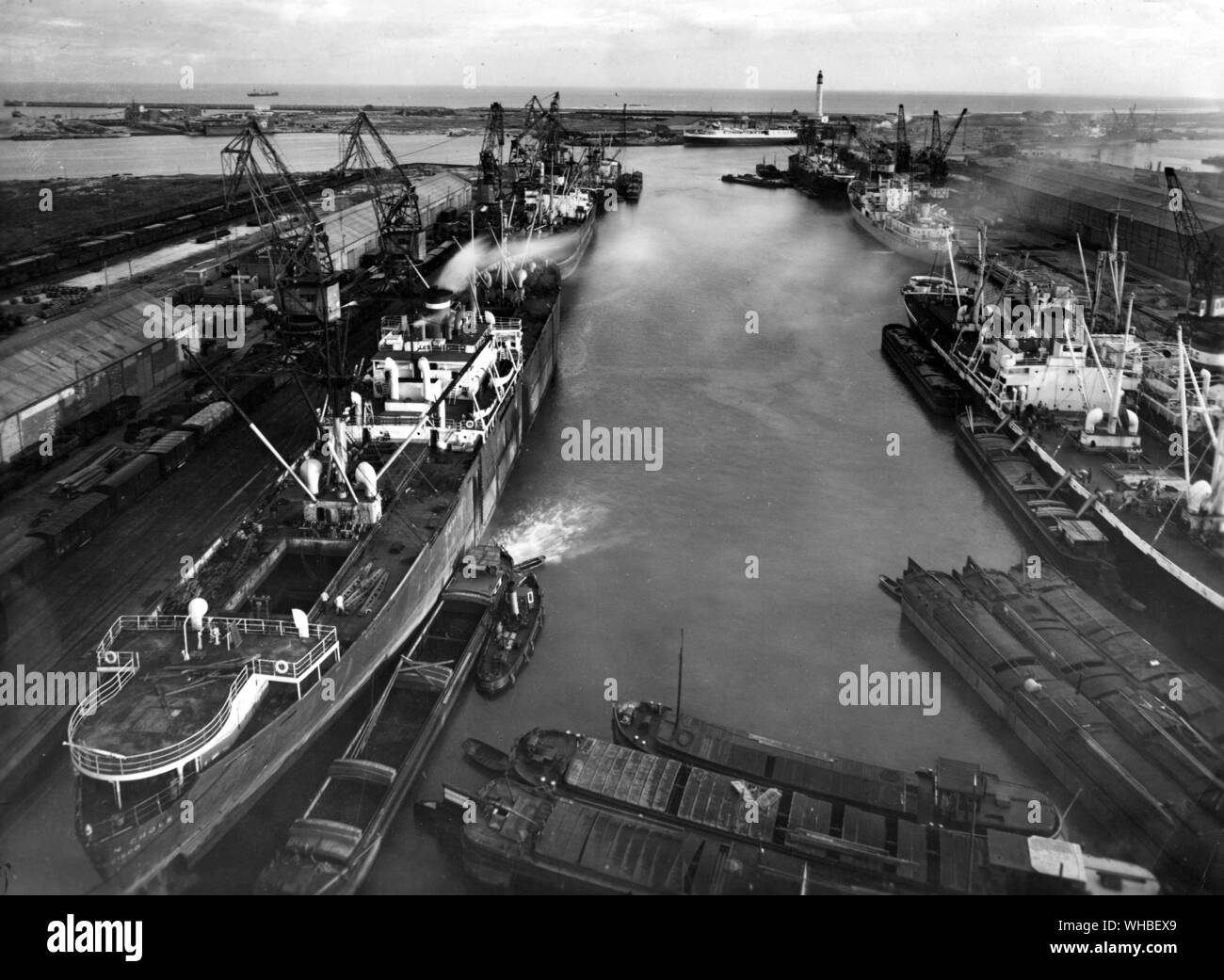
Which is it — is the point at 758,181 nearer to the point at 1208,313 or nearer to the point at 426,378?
the point at 1208,313

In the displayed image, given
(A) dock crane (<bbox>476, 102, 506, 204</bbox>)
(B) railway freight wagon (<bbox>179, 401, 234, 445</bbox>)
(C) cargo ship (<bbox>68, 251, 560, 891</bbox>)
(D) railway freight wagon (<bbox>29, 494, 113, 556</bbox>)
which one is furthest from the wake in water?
(A) dock crane (<bbox>476, 102, 506, 204</bbox>)

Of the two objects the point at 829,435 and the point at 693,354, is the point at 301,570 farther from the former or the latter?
the point at 693,354

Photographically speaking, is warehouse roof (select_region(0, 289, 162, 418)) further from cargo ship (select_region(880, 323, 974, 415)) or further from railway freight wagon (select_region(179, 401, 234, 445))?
cargo ship (select_region(880, 323, 974, 415))

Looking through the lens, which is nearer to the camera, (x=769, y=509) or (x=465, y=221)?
(x=769, y=509)

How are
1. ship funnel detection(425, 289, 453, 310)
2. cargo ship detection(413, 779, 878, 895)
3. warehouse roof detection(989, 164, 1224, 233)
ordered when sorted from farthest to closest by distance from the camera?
warehouse roof detection(989, 164, 1224, 233), ship funnel detection(425, 289, 453, 310), cargo ship detection(413, 779, 878, 895)

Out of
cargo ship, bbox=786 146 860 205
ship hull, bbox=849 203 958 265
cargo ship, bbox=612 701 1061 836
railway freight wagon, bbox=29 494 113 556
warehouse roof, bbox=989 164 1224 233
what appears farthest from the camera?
cargo ship, bbox=786 146 860 205

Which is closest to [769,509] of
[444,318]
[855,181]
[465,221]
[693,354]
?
[444,318]

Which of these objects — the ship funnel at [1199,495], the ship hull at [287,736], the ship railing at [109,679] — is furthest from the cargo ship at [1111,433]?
the ship railing at [109,679]
